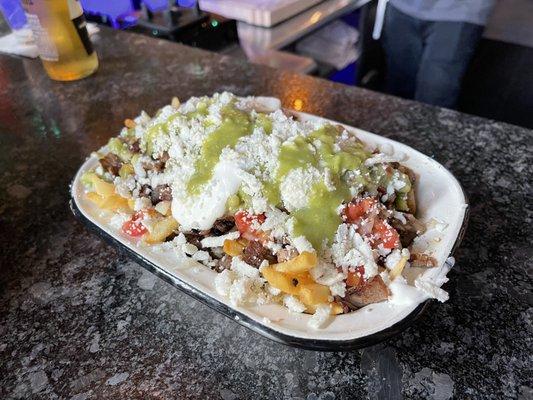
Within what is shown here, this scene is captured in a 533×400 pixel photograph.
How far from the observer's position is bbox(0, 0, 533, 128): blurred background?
5.72 feet

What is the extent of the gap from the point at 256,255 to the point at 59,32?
3.40 feet

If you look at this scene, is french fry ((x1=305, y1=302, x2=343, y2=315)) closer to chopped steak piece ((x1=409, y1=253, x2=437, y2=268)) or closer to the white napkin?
chopped steak piece ((x1=409, y1=253, x2=437, y2=268))

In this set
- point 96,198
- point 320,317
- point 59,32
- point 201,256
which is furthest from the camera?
point 59,32

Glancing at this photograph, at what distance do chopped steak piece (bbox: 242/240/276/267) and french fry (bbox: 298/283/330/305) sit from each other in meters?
0.08

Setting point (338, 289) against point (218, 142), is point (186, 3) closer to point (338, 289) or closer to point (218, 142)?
point (218, 142)

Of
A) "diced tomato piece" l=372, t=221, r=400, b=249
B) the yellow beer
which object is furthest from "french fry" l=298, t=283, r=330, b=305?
the yellow beer

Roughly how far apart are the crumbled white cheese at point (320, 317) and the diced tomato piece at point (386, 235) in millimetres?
137

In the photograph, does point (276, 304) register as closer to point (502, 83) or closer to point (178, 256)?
point (178, 256)

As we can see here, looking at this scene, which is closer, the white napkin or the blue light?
the white napkin

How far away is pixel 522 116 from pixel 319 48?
1050 millimetres

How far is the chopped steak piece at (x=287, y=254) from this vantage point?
680mm

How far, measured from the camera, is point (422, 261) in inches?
26.3

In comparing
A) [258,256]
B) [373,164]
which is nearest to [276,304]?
[258,256]

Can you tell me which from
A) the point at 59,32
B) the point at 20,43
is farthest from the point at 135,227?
the point at 20,43
